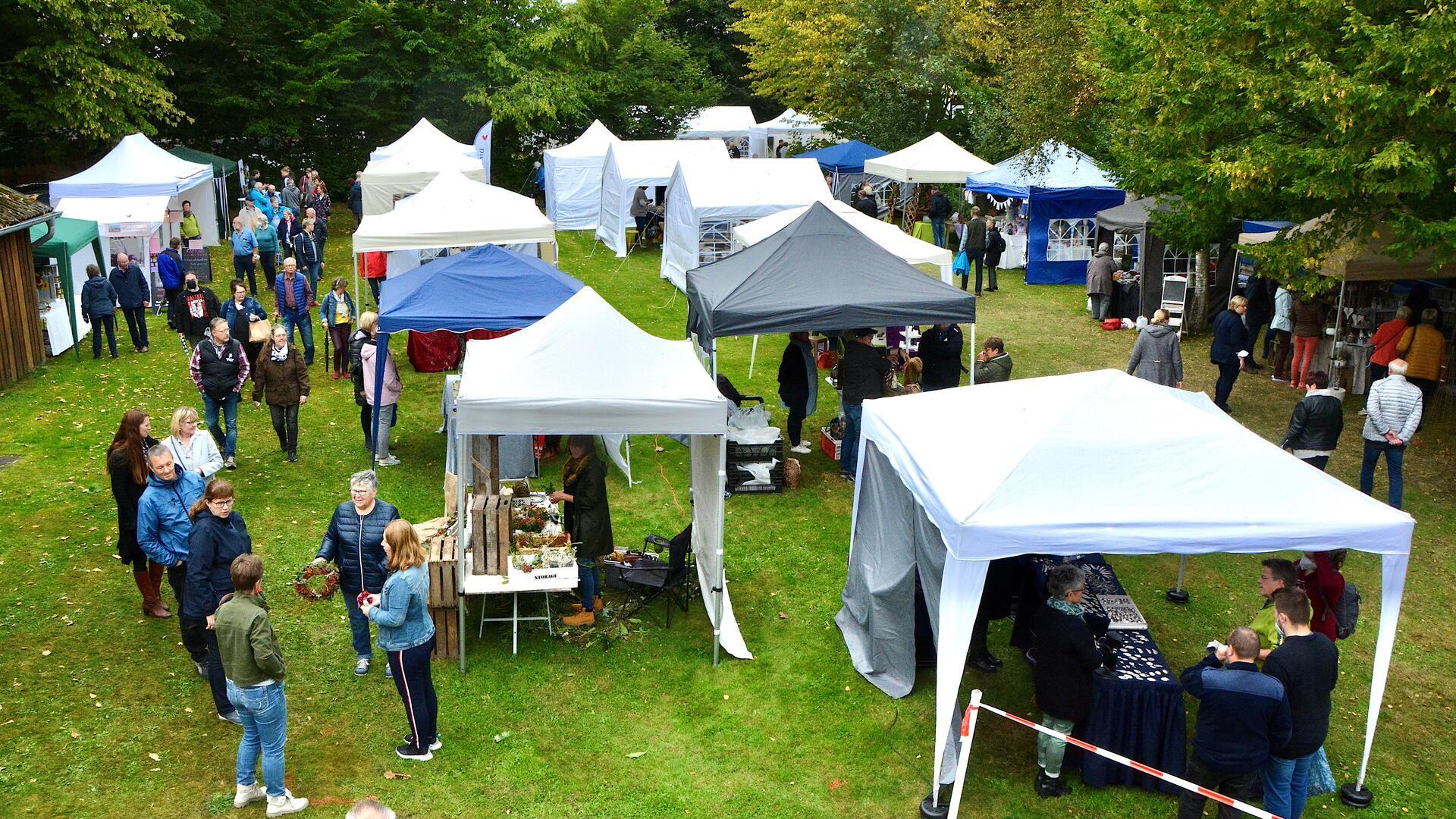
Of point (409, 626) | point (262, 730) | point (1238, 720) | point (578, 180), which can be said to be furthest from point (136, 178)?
point (1238, 720)

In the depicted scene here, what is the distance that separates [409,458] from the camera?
11.8 metres

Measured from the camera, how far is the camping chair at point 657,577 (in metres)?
8.29

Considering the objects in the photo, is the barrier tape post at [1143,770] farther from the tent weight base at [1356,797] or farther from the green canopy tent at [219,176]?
the green canopy tent at [219,176]

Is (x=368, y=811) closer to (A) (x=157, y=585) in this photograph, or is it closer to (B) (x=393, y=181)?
(A) (x=157, y=585)

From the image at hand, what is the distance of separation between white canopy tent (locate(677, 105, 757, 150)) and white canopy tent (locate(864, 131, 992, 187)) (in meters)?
14.0

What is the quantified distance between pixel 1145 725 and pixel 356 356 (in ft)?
27.4

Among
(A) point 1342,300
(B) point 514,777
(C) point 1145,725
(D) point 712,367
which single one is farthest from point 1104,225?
(B) point 514,777

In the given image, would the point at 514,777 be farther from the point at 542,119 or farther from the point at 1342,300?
the point at 542,119

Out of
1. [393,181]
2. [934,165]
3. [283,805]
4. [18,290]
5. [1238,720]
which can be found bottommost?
[283,805]

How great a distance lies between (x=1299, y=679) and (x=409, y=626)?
15.3 feet

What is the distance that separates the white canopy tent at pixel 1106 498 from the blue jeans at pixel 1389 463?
4.24m

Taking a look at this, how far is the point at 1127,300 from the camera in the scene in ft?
62.2

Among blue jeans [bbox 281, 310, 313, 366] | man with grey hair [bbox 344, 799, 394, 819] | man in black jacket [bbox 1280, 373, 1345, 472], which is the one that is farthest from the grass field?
blue jeans [bbox 281, 310, 313, 366]

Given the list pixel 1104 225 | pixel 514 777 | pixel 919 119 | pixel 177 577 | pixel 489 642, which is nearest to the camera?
pixel 514 777
